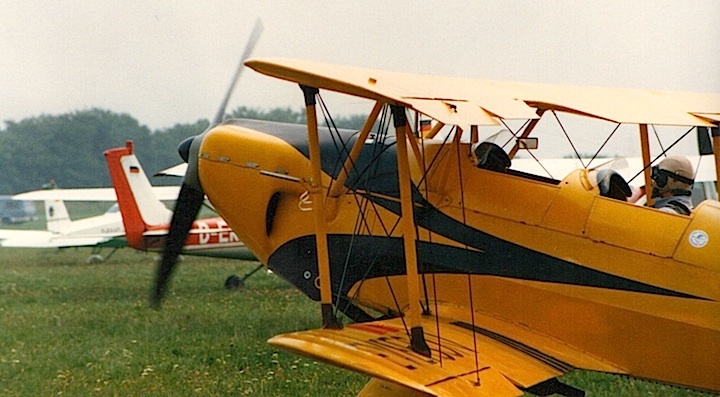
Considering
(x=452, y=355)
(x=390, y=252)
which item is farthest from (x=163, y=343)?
(x=452, y=355)

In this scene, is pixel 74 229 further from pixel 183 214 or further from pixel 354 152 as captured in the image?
pixel 354 152

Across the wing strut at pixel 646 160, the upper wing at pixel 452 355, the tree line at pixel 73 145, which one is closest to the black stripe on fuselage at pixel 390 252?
the upper wing at pixel 452 355

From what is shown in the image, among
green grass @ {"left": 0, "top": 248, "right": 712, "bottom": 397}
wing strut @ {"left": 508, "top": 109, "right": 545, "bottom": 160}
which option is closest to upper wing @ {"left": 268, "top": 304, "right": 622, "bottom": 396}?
wing strut @ {"left": 508, "top": 109, "right": 545, "bottom": 160}

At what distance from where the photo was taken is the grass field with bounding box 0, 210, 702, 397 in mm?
6070

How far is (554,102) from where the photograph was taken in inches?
177

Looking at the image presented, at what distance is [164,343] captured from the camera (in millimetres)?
7809

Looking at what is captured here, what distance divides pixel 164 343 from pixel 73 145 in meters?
19.0

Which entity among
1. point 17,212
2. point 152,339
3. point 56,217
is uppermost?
point 152,339

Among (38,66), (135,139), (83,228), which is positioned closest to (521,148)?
(38,66)

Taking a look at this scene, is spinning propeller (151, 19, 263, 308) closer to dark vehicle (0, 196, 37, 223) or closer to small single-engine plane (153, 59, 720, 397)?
small single-engine plane (153, 59, 720, 397)

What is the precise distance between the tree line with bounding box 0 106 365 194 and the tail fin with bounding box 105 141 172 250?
30.7 feet

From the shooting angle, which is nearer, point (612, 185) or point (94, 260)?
point (612, 185)

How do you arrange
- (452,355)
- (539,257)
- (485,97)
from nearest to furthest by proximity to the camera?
(452,355)
(485,97)
(539,257)

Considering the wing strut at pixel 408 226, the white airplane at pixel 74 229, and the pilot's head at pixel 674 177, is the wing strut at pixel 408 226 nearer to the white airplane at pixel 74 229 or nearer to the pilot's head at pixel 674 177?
the pilot's head at pixel 674 177
